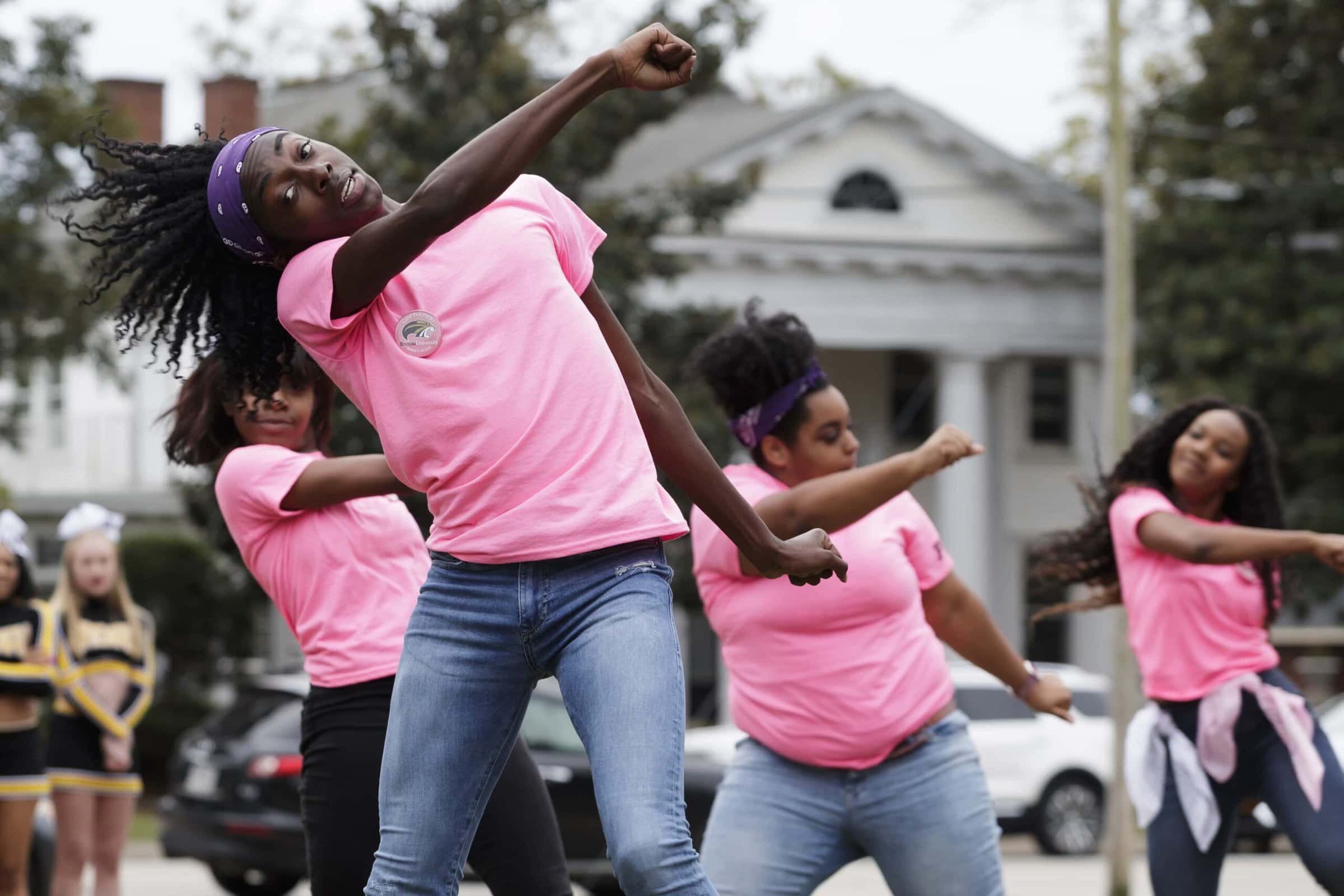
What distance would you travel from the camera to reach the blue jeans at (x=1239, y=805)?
5336 millimetres

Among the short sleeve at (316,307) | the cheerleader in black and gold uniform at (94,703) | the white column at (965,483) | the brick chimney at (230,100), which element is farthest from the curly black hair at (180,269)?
the white column at (965,483)

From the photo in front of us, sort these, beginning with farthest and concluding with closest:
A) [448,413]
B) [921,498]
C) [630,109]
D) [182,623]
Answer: [921,498] → [182,623] → [630,109] → [448,413]

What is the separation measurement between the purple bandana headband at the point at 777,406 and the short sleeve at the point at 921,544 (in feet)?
1.12

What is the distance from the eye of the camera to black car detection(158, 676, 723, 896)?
39.2ft

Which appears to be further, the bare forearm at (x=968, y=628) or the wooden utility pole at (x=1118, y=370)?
the wooden utility pole at (x=1118, y=370)

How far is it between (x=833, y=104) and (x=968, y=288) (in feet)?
11.4

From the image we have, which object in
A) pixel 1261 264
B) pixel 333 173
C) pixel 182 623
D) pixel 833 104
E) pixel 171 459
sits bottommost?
pixel 182 623

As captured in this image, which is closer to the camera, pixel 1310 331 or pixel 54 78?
pixel 54 78

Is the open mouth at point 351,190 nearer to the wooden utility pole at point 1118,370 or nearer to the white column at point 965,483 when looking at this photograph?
the wooden utility pole at point 1118,370

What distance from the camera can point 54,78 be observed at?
20125 mm

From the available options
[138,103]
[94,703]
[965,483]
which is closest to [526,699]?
[94,703]

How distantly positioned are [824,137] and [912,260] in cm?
213

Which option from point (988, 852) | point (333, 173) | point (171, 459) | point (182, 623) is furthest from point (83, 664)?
point (182, 623)

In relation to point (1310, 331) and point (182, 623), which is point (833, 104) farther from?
point (182, 623)
